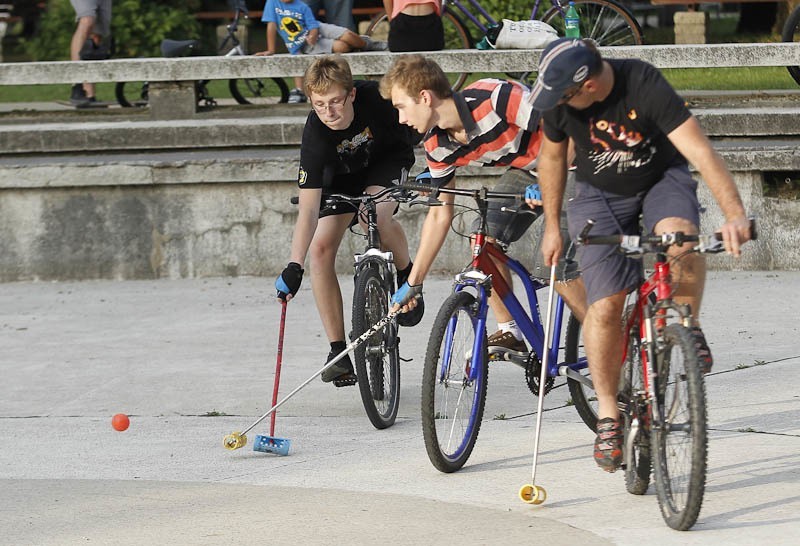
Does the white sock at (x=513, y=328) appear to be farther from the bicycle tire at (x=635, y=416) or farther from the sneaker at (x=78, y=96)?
the sneaker at (x=78, y=96)

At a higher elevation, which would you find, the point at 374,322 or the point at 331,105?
the point at 331,105

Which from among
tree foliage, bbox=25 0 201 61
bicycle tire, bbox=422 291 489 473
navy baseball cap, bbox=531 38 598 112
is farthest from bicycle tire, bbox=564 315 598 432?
tree foliage, bbox=25 0 201 61

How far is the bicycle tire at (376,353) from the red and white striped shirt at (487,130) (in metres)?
0.75

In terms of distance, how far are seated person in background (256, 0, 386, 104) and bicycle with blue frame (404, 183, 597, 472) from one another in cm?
579

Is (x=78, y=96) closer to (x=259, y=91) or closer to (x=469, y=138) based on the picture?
(x=259, y=91)

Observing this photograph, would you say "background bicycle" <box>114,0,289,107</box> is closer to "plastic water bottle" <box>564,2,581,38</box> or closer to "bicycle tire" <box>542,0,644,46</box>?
"bicycle tire" <box>542,0,644,46</box>

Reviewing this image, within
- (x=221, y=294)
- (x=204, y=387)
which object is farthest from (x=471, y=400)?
(x=221, y=294)

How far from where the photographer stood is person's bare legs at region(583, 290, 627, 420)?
4.87 m

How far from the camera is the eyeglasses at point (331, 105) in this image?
20.2 feet

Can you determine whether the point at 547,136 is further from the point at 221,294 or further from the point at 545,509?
the point at 221,294

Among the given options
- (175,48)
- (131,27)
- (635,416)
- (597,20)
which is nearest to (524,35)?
(597,20)

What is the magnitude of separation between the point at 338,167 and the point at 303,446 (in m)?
1.33

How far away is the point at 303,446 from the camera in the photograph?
605 cm

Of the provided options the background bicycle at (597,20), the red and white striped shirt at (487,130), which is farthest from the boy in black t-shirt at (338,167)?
the background bicycle at (597,20)
